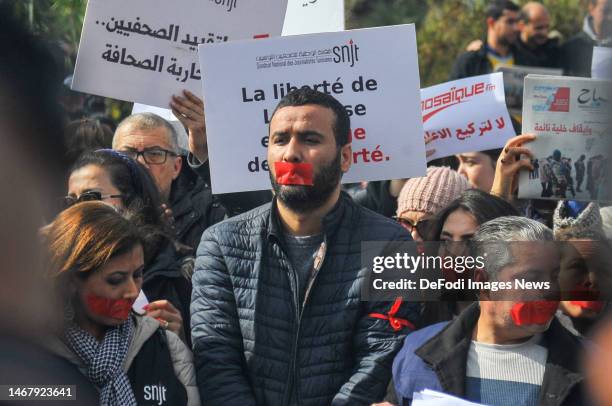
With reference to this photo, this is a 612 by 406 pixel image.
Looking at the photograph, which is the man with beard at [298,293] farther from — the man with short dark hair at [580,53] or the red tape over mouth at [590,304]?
the man with short dark hair at [580,53]

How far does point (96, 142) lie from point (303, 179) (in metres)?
1.98

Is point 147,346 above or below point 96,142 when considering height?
below

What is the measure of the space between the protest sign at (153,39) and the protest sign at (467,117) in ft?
3.20

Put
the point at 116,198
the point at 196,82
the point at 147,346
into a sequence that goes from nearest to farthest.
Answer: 1. the point at 147,346
2. the point at 116,198
3. the point at 196,82

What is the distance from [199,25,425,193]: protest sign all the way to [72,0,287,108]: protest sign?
39 centimetres

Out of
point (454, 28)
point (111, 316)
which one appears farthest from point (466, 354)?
point (454, 28)

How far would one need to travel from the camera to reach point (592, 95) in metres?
4.36

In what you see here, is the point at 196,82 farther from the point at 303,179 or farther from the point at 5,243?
the point at 5,243

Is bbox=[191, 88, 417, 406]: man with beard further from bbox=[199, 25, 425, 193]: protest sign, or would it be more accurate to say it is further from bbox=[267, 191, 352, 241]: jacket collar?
bbox=[199, 25, 425, 193]: protest sign

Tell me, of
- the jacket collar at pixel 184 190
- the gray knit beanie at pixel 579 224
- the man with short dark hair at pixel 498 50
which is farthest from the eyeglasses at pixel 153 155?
the man with short dark hair at pixel 498 50

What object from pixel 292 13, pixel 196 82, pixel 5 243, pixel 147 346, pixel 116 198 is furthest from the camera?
pixel 292 13

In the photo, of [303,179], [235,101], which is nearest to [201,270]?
[303,179]

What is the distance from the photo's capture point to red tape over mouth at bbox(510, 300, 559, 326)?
3.19 meters

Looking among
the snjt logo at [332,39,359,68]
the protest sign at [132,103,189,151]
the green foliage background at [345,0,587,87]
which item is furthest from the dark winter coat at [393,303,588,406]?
the green foliage background at [345,0,587,87]
